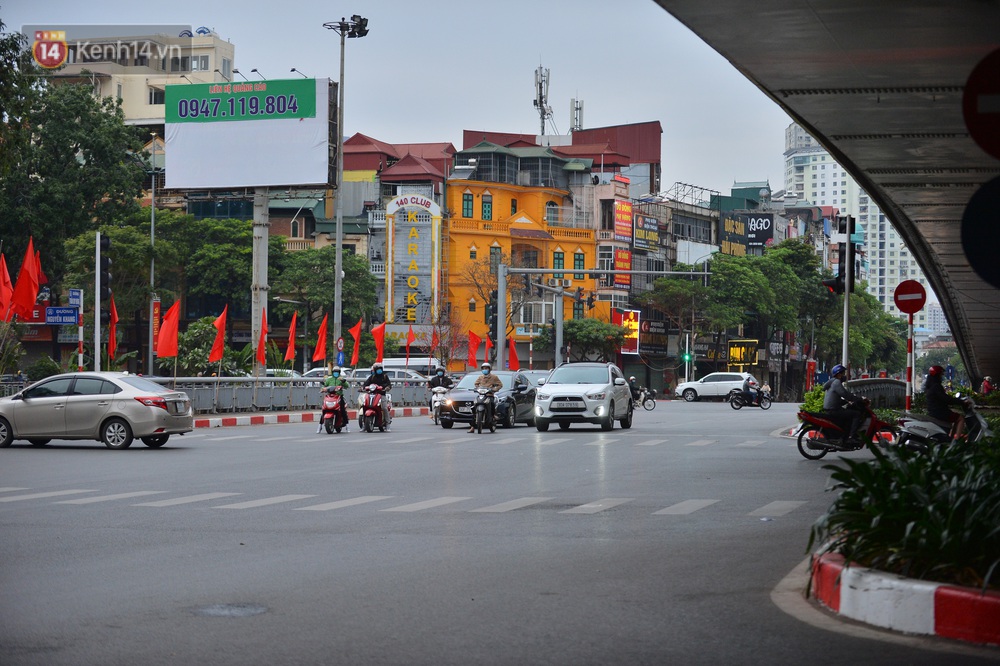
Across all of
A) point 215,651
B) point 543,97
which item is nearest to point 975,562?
point 215,651

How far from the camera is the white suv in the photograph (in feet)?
95.2

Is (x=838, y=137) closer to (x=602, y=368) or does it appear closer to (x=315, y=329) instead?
(x=602, y=368)

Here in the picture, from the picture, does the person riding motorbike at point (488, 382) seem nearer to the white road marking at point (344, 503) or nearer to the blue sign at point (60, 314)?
the white road marking at point (344, 503)

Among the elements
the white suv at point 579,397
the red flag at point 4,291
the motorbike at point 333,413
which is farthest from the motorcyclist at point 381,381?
the red flag at point 4,291

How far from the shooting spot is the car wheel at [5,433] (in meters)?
23.0

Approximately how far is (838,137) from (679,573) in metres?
9.03

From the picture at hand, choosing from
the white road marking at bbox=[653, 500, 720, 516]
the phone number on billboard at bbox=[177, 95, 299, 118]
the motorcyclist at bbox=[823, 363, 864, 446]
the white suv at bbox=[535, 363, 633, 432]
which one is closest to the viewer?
the white road marking at bbox=[653, 500, 720, 516]

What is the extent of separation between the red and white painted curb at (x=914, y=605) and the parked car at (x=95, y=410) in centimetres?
→ 1700

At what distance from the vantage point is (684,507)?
13.1 meters

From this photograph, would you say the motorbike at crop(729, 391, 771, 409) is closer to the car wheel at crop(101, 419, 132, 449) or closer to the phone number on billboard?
the phone number on billboard

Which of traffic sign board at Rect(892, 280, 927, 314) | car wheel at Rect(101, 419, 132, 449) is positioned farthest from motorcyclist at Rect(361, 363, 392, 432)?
traffic sign board at Rect(892, 280, 927, 314)

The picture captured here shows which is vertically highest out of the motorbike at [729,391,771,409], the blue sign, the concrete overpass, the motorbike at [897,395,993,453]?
the concrete overpass

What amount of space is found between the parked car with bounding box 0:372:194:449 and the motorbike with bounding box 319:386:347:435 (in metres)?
6.08

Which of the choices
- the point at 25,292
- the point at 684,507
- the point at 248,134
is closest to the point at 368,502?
the point at 684,507
